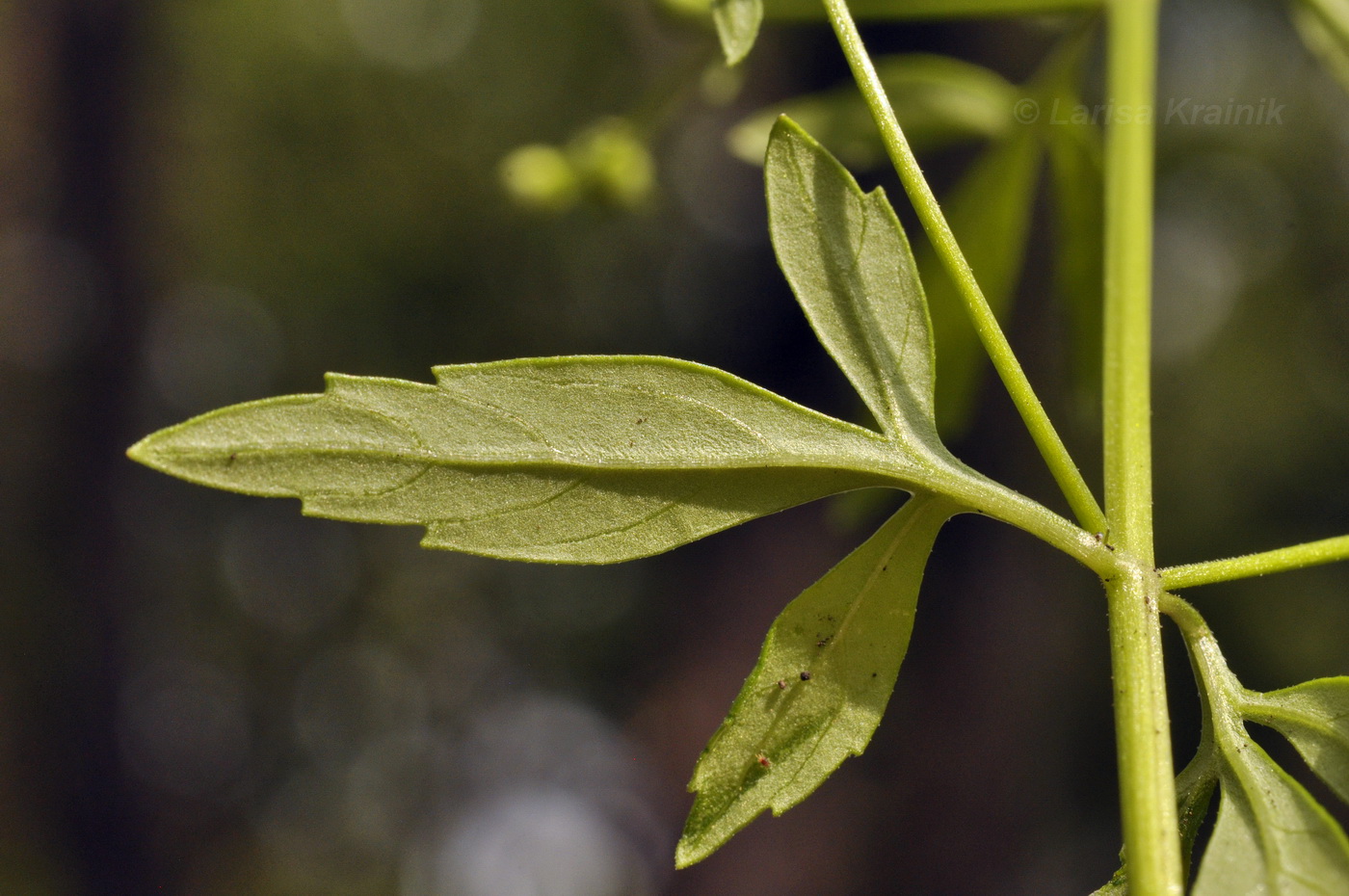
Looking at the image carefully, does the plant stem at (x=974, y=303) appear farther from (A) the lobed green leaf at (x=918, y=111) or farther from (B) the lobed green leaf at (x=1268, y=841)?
(A) the lobed green leaf at (x=918, y=111)

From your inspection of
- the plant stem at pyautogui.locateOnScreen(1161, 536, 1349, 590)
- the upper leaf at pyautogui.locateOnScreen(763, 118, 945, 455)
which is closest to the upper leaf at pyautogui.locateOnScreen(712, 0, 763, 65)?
the upper leaf at pyautogui.locateOnScreen(763, 118, 945, 455)

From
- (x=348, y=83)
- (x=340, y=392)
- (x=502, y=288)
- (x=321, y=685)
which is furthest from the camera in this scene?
(x=321, y=685)

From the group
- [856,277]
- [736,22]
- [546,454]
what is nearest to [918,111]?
[736,22]

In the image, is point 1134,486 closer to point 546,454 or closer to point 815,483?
point 815,483

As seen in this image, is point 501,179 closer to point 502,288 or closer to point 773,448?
point 773,448

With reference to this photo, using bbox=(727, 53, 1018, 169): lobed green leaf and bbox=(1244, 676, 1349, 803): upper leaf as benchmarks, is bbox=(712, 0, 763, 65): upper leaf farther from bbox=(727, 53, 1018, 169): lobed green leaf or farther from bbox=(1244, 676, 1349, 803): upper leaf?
bbox=(727, 53, 1018, 169): lobed green leaf

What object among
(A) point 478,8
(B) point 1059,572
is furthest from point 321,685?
(B) point 1059,572

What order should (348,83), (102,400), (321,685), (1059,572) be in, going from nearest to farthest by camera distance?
(1059,572) < (102,400) < (348,83) < (321,685)
